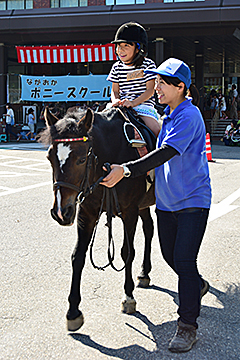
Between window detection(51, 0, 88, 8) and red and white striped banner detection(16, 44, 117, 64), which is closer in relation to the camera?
red and white striped banner detection(16, 44, 117, 64)

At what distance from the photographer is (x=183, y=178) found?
128 inches

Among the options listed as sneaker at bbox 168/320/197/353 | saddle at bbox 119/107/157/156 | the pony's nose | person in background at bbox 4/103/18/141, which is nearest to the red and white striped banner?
person in background at bbox 4/103/18/141

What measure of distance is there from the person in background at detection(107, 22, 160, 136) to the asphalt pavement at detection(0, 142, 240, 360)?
5.99ft

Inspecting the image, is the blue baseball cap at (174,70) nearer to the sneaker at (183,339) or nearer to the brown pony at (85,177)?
the brown pony at (85,177)

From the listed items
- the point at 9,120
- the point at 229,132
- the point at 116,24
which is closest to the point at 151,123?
the point at 229,132

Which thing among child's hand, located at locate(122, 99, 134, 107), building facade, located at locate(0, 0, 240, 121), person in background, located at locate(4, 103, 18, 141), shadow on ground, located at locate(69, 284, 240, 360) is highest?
building facade, located at locate(0, 0, 240, 121)

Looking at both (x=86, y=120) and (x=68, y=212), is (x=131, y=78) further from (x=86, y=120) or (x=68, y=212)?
(x=68, y=212)

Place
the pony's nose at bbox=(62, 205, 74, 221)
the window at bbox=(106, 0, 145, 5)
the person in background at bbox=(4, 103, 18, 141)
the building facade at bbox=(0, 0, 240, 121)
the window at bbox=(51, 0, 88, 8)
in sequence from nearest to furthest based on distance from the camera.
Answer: the pony's nose at bbox=(62, 205, 74, 221), the building facade at bbox=(0, 0, 240, 121), the person in background at bbox=(4, 103, 18, 141), the window at bbox=(106, 0, 145, 5), the window at bbox=(51, 0, 88, 8)

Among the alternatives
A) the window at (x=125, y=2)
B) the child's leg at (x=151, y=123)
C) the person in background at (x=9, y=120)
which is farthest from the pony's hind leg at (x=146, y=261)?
the window at (x=125, y=2)

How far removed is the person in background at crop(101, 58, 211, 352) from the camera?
3.17 m

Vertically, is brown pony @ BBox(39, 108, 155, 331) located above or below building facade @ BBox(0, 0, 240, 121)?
below

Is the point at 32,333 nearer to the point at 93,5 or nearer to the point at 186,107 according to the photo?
the point at 186,107

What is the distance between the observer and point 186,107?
129 inches

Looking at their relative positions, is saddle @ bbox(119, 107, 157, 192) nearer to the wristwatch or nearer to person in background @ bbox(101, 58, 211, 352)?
person in background @ bbox(101, 58, 211, 352)
